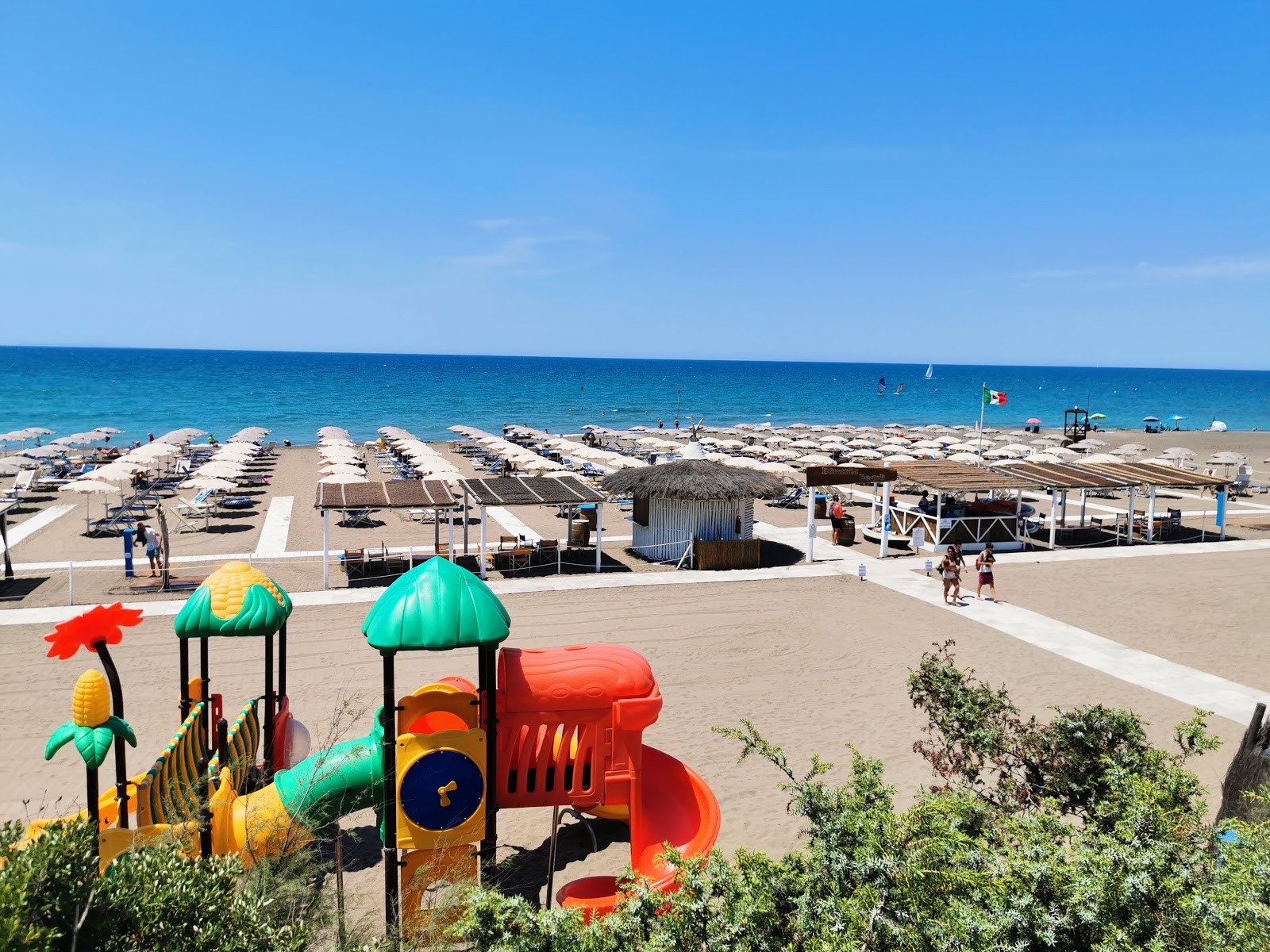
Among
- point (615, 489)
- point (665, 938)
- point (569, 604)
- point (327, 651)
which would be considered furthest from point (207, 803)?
point (615, 489)

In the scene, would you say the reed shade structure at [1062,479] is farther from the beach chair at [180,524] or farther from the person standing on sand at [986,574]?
the beach chair at [180,524]

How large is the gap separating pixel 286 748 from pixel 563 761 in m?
3.07

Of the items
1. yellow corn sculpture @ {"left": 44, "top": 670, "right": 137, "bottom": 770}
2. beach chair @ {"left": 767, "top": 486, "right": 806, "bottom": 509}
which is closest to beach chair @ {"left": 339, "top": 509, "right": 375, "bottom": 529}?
beach chair @ {"left": 767, "top": 486, "right": 806, "bottom": 509}

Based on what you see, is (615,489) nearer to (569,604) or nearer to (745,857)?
(569,604)

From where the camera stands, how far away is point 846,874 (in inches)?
177

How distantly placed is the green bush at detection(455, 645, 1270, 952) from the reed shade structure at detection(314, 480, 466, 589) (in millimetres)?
13384

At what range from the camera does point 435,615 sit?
5898 millimetres

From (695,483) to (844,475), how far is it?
375 centimetres

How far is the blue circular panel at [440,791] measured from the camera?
630cm

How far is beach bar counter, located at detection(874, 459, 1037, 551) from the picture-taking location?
21.5m

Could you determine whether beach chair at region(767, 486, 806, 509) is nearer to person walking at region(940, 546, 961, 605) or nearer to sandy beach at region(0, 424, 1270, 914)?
sandy beach at region(0, 424, 1270, 914)

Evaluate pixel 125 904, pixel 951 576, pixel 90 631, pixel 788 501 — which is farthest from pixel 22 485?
pixel 125 904

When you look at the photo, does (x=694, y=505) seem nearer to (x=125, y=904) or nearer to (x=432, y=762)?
(x=432, y=762)

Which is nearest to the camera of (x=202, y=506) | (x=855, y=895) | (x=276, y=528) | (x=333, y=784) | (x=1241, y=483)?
(x=855, y=895)
